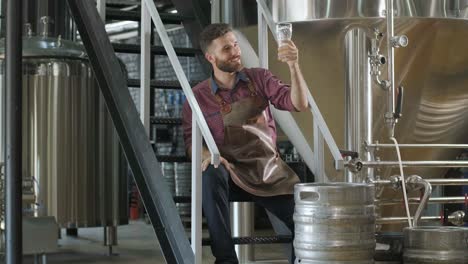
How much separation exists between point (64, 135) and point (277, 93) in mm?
2354

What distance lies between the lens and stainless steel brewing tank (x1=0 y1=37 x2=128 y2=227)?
5664mm

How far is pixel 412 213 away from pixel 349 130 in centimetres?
82

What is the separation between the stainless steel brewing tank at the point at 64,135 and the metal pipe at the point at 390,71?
7.67ft

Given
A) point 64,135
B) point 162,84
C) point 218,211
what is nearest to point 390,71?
point 162,84

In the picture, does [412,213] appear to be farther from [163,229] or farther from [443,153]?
[163,229]

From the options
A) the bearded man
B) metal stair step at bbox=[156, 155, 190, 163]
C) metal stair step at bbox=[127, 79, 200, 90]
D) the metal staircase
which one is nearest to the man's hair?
the bearded man

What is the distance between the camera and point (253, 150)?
3844mm

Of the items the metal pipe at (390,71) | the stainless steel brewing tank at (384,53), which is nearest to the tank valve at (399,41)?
the metal pipe at (390,71)

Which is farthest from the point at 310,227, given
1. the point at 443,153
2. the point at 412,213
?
the point at 443,153

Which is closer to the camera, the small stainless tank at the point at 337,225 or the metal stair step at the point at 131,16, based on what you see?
the small stainless tank at the point at 337,225

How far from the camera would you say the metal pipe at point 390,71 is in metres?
4.28

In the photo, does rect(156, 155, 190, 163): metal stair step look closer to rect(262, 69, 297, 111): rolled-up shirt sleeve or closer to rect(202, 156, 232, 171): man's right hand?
rect(202, 156, 232, 171): man's right hand

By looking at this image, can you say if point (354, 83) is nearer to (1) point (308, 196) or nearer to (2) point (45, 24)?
(1) point (308, 196)

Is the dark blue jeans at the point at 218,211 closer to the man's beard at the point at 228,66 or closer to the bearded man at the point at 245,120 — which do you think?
the bearded man at the point at 245,120
